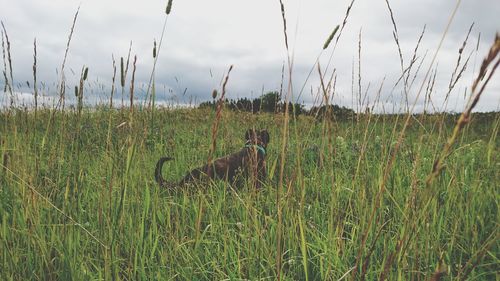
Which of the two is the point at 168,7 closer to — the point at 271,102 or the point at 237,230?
the point at 237,230

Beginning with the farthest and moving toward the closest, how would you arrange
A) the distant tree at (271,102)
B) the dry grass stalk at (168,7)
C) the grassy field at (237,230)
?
1. the distant tree at (271,102)
2. the grassy field at (237,230)
3. the dry grass stalk at (168,7)

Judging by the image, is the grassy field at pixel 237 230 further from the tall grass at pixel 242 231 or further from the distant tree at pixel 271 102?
the distant tree at pixel 271 102

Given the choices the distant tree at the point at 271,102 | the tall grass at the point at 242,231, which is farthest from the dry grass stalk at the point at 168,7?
the distant tree at the point at 271,102

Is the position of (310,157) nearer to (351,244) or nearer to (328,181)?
(328,181)

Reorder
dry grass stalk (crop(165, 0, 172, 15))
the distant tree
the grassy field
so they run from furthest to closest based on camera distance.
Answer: the distant tree
the grassy field
dry grass stalk (crop(165, 0, 172, 15))

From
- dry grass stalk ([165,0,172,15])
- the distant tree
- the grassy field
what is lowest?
the grassy field

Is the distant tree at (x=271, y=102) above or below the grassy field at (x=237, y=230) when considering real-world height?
above

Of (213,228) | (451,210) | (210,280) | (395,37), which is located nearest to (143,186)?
(213,228)

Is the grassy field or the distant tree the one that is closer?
the grassy field

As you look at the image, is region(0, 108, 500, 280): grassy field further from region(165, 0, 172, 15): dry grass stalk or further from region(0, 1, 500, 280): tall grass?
region(165, 0, 172, 15): dry grass stalk

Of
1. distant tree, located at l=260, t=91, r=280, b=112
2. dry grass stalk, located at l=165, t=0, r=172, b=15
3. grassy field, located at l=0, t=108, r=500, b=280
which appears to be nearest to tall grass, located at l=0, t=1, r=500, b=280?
grassy field, located at l=0, t=108, r=500, b=280

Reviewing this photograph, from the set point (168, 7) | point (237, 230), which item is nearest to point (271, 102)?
point (237, 230)

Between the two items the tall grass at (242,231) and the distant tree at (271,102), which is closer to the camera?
the tall grass at (242,231)

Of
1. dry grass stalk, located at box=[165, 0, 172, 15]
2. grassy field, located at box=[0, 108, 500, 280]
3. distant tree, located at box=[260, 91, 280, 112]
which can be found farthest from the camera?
distant tree, located at box=[260, 91, 280, 112]
